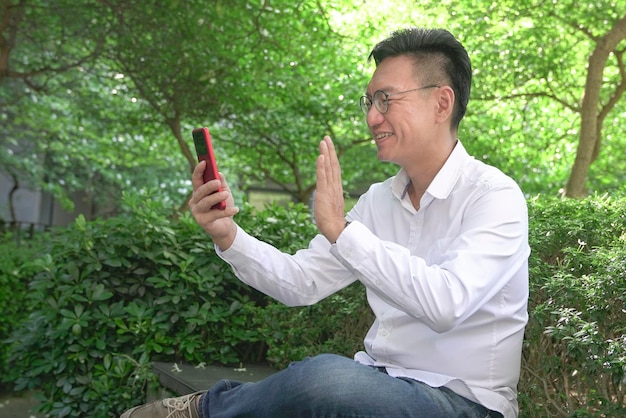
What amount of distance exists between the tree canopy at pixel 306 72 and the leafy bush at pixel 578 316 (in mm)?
5674

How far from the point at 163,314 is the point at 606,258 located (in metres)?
3.09

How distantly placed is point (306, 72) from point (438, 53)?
8.59 m

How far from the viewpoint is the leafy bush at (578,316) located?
8.64 feet

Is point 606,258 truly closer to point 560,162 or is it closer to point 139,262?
point 139,262

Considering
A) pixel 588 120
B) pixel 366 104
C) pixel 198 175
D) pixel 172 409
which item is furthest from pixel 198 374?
pixel 588 120

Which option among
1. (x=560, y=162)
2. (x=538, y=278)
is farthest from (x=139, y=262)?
(x=560, y=162)

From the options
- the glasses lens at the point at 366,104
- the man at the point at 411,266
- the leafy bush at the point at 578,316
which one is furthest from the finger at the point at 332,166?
the leafy bush at the point at 578,316

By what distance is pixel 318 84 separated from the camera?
12.1 meters

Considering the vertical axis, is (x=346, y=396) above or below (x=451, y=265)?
below

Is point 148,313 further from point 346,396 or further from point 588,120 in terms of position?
point 588,120

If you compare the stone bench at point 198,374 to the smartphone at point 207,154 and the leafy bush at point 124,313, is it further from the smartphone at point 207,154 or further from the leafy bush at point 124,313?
the smartphone at point 207,154

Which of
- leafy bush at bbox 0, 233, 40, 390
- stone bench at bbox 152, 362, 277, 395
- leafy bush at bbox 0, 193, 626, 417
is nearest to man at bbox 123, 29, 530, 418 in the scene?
leafy bush at bbox 0, 193, 626, 417

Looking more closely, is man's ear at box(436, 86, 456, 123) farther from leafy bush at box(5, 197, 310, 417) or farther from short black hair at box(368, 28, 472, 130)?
leafy bush at box(5, 197, 310, 417)

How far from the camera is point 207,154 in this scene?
118 inches
